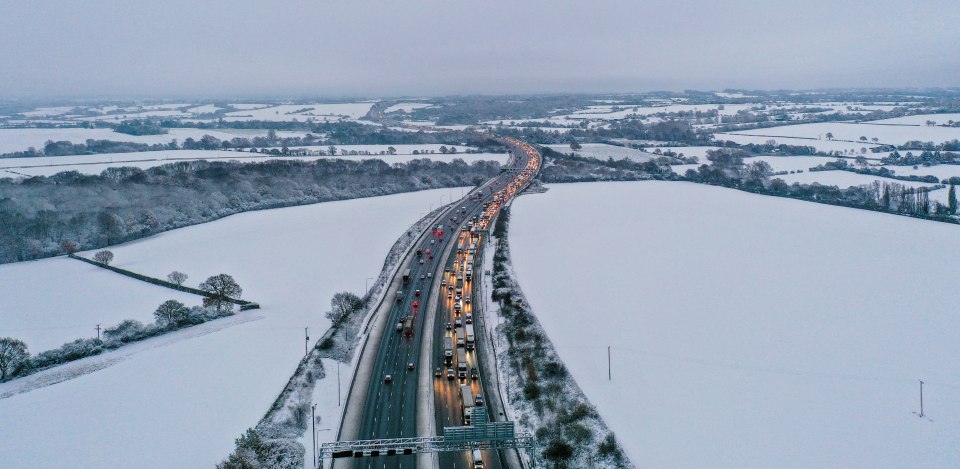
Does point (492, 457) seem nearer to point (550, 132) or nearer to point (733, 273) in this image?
point (733, 273)

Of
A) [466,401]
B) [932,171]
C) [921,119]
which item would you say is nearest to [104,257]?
[466,401]

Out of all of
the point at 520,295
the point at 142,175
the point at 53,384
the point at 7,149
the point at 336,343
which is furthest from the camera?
the point at 7,149

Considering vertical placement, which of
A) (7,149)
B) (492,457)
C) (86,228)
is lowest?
(492,457)

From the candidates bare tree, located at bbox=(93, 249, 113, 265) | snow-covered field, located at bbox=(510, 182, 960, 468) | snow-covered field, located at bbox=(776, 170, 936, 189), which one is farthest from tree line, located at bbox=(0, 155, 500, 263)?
snow-covered field, located at bbox=(776, 170, 936, 189)

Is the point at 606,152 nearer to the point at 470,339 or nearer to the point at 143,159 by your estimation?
the point at 143,159

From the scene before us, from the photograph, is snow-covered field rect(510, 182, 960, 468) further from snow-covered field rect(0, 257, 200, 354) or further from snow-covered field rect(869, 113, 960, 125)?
snow-covered field rect(869, 113, 960, 125)

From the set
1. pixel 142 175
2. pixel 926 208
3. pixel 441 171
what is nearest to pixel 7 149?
pixel 142 175
